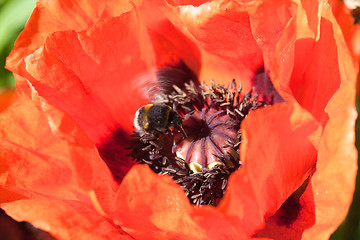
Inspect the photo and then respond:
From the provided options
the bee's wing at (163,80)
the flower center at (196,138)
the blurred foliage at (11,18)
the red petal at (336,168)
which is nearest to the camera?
the red petal at (336,168)

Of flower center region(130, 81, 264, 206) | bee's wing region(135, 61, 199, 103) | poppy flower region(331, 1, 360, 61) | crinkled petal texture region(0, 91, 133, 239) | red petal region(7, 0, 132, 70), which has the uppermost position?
red petal region(7, 0, 132, 70)

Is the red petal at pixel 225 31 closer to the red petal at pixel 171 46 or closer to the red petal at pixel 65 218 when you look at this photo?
the red petal at pixel 171 46

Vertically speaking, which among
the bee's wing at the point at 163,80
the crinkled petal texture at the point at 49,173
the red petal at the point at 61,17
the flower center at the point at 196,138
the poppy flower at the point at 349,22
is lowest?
the flower center at the point at 196,138

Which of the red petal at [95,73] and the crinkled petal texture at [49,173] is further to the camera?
the red petal at [95,73]

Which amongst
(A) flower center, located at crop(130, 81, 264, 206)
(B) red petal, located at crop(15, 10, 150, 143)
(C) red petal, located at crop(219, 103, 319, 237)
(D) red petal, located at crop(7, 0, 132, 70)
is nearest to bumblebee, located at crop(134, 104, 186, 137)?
(A) flower center, located at crop(130, 81, 264, 206)

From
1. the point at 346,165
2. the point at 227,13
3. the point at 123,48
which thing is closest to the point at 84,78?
the point at 123,48

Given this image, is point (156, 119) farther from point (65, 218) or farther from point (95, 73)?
point (65, 218)

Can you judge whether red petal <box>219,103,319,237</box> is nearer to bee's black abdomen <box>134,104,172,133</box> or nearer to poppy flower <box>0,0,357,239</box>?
poppy flower <box>0,0,357,239</box>

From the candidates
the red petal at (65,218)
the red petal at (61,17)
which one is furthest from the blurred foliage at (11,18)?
the red petal at (65,218)
